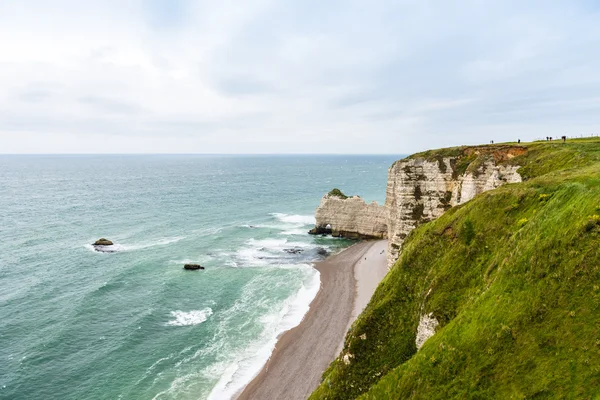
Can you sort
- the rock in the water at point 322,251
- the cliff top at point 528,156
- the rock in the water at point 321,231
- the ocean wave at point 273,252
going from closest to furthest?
the cliff top at point 528,156, the ocean wave at point 273,252, the rock in the water at point 322,251, the rock in the water at point 321,231

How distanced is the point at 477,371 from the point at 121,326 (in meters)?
43.2

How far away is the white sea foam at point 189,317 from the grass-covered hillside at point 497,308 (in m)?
29.5

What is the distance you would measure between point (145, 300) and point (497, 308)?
4903 centimetres

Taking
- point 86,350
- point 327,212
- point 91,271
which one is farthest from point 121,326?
point 327,212

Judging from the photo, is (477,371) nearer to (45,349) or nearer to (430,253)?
(430,253)

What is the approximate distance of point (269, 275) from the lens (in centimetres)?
6431

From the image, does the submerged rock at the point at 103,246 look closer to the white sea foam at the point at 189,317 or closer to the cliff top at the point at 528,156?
the white sea foam at the point at 189,317

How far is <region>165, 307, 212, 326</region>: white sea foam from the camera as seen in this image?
47125 millimetres

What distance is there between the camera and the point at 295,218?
111 m

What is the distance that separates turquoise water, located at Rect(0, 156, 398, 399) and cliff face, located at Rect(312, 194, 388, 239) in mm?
4547

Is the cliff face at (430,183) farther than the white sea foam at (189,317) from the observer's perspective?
No

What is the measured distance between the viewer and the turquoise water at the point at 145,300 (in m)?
36.7

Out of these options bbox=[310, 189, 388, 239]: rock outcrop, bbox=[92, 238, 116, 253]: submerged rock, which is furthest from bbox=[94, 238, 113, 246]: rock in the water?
bbox=[310, 189, 388, 239]: rock outcrop

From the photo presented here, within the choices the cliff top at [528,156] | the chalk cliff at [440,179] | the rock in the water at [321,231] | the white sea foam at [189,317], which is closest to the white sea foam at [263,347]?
the white sea foam at [189,317]
